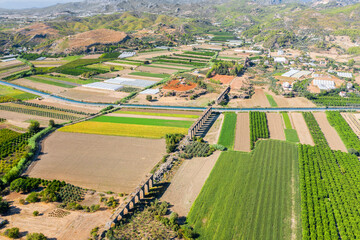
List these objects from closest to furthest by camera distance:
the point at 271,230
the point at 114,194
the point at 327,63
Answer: the point at 271,230, the point at 114,194, the point at 327,63

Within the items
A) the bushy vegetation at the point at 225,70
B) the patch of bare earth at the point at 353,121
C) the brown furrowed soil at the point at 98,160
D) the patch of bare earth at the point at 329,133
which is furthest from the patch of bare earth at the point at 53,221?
the bushy vegetation at the point at 225,70

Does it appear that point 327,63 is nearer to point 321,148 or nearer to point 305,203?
point 321,148

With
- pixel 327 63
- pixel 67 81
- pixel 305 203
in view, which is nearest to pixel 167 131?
pixel 305 203

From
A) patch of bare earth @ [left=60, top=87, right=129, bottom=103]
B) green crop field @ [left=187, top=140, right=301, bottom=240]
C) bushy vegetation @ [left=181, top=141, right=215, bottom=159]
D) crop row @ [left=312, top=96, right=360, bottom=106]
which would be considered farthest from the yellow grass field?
crop row @ [left=312, top=96, right=360, bottom=106]

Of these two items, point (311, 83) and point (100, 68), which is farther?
point (100, 68)

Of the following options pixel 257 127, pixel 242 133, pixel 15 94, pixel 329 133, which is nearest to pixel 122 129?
pixel 242 133

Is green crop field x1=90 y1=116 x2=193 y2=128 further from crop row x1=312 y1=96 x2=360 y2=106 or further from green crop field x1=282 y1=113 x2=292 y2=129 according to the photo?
crop row x1=312 y1=96 x2=360 y2=106
